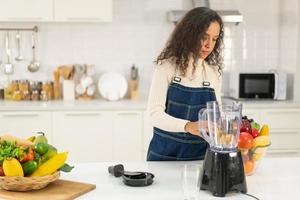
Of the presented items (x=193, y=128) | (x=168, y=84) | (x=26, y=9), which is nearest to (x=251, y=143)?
(x=193, y=128)

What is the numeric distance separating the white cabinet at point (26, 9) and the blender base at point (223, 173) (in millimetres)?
2655

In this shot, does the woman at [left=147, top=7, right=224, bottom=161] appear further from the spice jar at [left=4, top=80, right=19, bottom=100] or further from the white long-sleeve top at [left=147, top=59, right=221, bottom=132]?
the spice jar at [left=4, top=80, right=19, bottom=100]

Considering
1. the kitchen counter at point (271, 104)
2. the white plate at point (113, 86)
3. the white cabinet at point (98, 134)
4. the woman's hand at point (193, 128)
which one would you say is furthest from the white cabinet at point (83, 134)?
the woman's hand at point (193, 128)

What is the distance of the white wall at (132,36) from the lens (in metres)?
4.43

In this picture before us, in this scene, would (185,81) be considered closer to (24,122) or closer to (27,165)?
(27,165)

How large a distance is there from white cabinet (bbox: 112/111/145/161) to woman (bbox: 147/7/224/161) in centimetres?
150

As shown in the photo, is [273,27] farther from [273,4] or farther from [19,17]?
[19,17]

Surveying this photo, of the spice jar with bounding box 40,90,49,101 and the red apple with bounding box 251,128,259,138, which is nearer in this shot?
the red apple with bounding box 251,128,259,138

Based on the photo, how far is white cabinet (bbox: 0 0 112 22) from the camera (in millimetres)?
4000

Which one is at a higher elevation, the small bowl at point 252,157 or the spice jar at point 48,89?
the spice jar at point 48,89

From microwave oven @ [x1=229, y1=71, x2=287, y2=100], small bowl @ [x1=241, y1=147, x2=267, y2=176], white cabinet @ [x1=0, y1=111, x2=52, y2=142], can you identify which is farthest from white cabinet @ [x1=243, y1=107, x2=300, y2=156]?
small bowl @ [x1=241, y1=147, x2=267, y2=176]

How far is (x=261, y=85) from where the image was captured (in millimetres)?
4352

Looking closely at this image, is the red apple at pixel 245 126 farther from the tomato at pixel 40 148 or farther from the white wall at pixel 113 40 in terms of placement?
the white wall at pixel 113 40

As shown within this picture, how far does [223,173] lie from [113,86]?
2.68m
